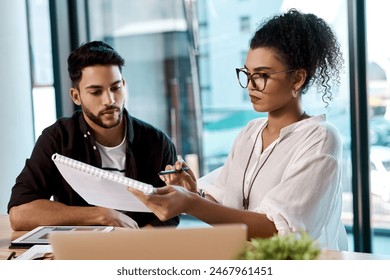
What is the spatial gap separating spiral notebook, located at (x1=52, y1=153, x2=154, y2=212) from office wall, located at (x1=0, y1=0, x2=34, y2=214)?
2017mm

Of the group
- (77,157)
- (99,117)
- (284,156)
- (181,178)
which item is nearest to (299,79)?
(284,156)

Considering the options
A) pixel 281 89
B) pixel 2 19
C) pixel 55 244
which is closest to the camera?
pixel 55 244

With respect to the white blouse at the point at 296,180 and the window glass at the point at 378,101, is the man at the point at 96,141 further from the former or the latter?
the window glass at the point at 378,101

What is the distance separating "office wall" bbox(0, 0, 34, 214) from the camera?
3785 millimetres

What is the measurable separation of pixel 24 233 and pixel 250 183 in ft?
2.67

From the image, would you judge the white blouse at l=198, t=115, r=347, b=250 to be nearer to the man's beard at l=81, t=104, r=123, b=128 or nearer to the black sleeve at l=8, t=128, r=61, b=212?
the man's beard at l=81, t=104, r=123, b=128

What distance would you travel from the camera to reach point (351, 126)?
129 inches

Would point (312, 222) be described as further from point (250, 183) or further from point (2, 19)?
point (2, 19)

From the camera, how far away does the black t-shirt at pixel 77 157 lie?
7.55ft

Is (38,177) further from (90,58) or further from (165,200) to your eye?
(165,200)

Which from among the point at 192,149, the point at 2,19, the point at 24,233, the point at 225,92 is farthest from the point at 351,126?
the point at 2,19

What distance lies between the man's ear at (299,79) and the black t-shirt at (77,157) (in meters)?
0.74

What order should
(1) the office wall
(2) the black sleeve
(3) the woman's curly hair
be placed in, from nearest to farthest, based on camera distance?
(3) the woman's curly hair < (2) the black sleeve < (1) the office wall

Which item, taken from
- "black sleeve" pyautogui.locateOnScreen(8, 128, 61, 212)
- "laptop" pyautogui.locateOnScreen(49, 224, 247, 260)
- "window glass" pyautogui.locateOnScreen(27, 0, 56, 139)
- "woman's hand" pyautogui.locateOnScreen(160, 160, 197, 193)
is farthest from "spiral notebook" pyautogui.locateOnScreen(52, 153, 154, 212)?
"window glass" pyautogui.locateOnScreen(27, 0, 56, 139)
